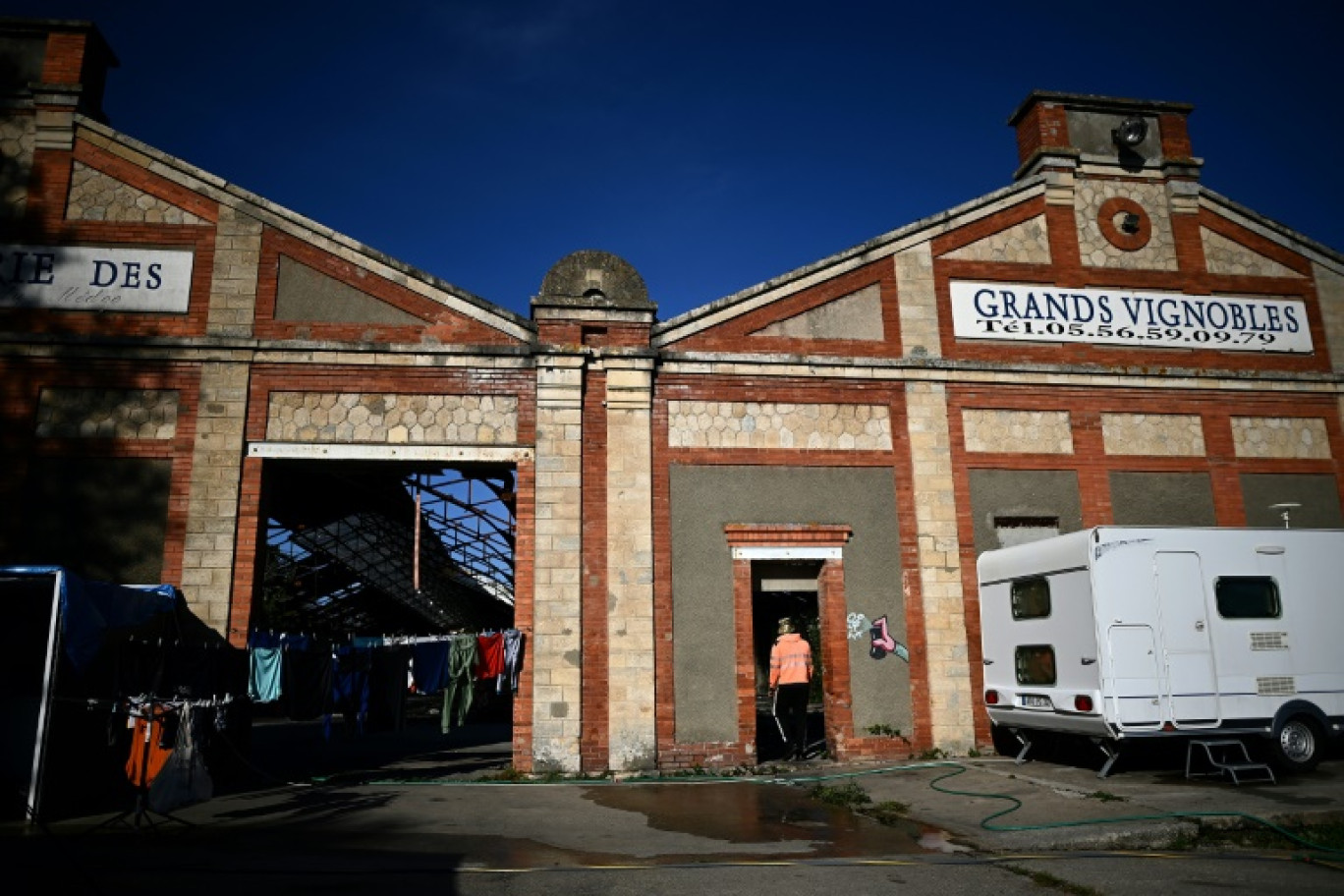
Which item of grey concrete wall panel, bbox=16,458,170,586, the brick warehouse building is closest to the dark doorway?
the brick warehouse building

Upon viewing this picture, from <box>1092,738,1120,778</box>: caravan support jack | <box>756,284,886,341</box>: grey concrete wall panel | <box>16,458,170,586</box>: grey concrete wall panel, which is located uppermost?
<box>756,284,886,341</box>: grey concrete wall panel

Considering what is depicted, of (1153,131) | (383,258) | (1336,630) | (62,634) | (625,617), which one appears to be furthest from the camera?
(1153,131)

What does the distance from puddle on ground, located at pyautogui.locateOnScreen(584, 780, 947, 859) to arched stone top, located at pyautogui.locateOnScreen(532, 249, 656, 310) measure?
6.64 metres

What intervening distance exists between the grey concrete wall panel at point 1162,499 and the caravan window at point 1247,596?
9.46 feet

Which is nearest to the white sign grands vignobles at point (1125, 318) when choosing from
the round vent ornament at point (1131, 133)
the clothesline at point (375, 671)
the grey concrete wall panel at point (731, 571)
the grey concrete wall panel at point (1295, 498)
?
the grey concrete wall panel at point (1295, 498)

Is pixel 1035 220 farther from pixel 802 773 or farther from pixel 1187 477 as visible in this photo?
pixel 802 773

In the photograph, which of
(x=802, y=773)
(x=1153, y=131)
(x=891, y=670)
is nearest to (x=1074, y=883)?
(x=802, y=773)

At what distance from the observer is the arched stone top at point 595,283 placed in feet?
44.9

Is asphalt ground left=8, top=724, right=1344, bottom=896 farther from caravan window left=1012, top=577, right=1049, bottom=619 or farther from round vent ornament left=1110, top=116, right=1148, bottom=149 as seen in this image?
round vent ornament left=1110, top=116, right=1148, bottom=149

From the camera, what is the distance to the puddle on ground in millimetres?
7963

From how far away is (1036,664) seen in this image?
11.9m

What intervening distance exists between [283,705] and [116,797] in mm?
2199

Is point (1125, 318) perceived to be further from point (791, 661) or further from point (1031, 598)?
point (791, 661)

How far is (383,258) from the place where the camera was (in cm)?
1355
